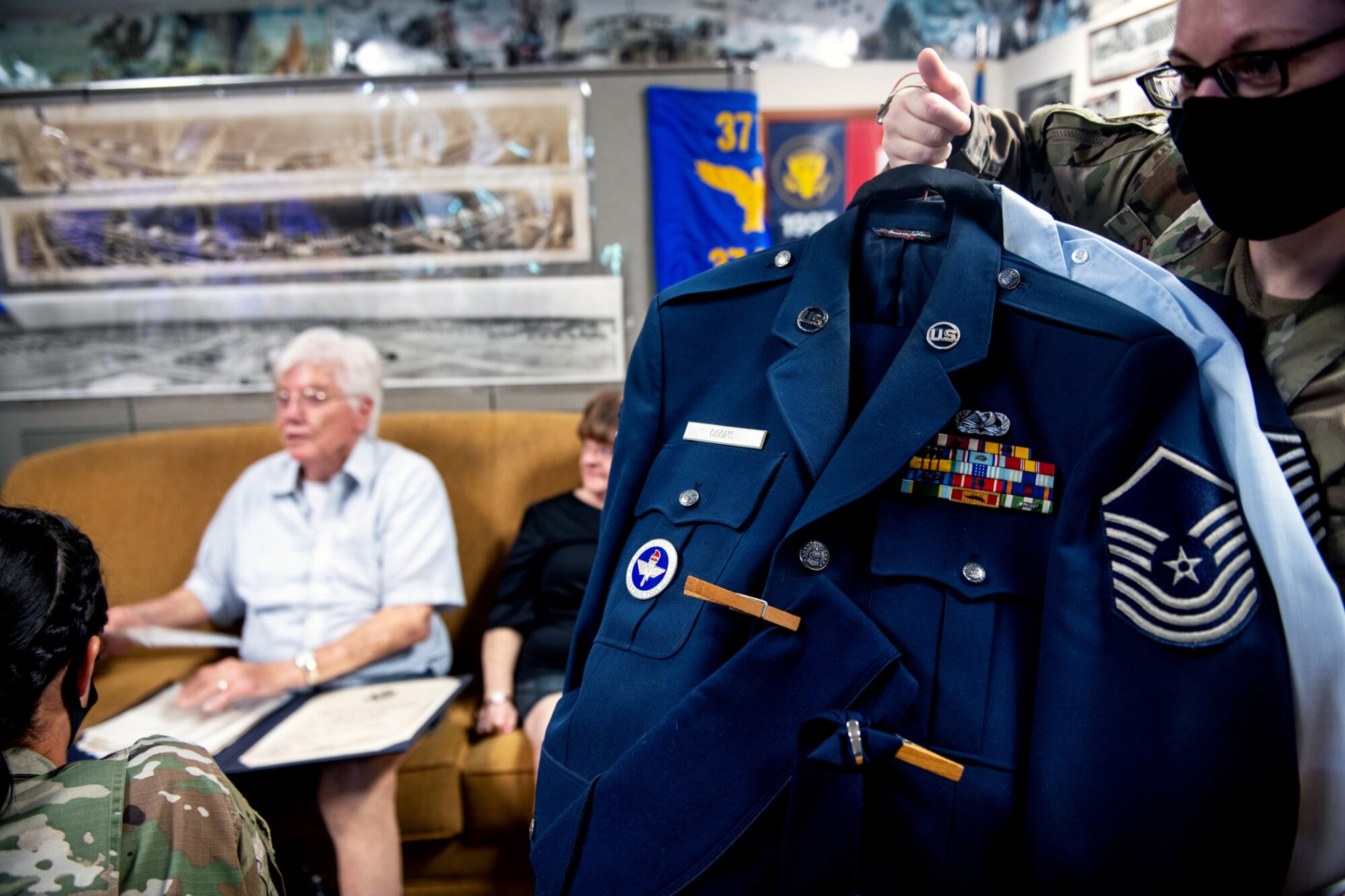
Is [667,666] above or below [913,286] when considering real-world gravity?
below

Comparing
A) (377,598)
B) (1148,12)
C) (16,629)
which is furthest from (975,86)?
(16,629)

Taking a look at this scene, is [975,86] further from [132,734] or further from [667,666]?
[132,734]

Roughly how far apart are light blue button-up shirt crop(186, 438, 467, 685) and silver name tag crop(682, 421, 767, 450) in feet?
4.60

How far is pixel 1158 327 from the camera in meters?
0.75

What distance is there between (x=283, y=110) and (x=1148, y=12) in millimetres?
2898

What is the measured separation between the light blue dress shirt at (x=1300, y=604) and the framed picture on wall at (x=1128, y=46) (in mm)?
1534

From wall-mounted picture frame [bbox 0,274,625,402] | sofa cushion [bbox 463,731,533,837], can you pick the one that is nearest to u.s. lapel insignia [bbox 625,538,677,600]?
sofa cushion [bbox 463,731,533,837]

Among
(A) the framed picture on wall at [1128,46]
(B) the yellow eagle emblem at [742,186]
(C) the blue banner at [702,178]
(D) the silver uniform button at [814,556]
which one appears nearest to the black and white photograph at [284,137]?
(C) the blue banner at [702,178]

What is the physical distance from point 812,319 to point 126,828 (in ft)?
3.00

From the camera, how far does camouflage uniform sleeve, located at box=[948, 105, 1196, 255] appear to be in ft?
3.24

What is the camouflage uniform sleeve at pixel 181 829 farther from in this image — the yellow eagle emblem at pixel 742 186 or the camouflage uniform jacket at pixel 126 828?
the yellow eagle emblem at pixel 742 186

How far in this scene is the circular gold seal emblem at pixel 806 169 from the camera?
12.0ft

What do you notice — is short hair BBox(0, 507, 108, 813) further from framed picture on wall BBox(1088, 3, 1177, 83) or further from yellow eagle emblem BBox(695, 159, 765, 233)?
yellow eagle emblem BBox(695, 159, 765, 233)

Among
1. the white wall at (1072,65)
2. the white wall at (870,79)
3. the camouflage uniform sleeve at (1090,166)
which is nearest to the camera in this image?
the camouflage uniform sleeve at (1090,166)
